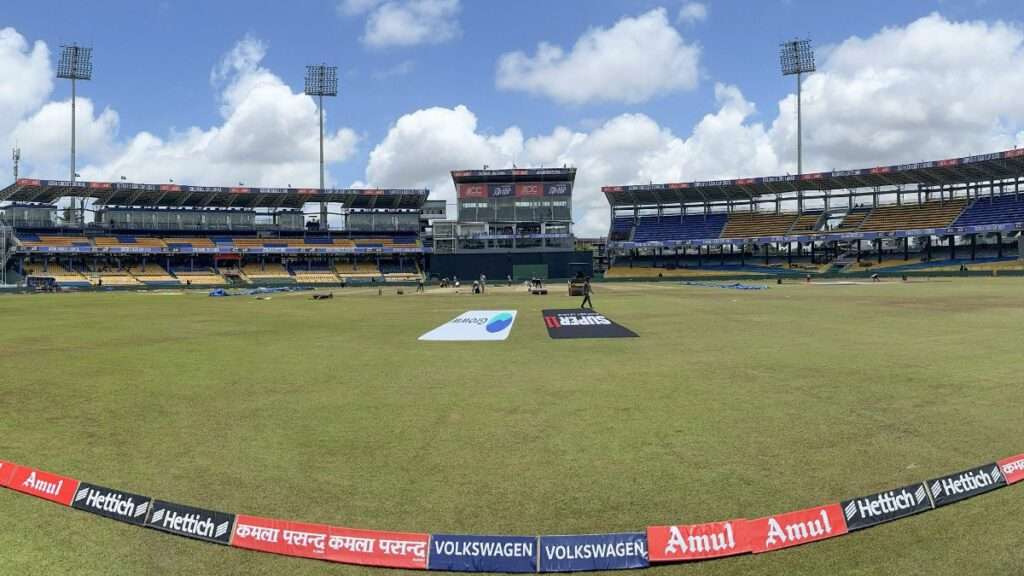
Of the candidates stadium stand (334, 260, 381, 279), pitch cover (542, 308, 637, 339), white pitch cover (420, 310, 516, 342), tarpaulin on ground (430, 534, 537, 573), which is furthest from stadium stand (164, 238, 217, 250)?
tarpaulin on ground (430, 534, 537, 573)

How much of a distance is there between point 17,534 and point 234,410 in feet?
14.3

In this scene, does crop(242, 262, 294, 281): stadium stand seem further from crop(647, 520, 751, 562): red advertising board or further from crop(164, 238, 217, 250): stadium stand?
crop(647, 520, 751, 562): red advertising board

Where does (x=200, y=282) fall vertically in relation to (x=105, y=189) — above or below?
below

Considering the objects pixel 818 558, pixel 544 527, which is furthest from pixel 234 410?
pixel 818 558

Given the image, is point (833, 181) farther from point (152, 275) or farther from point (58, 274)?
point (58, 274)

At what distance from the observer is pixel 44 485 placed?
6016 millimetres

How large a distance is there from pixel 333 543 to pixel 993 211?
9691 cm

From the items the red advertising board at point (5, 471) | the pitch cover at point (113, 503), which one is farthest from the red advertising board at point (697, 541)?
the red advertising board at point (5, 471)

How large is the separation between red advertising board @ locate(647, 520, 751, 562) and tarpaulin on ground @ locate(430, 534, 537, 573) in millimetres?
957

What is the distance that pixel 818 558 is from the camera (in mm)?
4531

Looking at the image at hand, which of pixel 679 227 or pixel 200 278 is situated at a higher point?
pixel 679 227

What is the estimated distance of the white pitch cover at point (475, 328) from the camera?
760 inches

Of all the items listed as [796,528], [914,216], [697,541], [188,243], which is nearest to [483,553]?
[697,541]

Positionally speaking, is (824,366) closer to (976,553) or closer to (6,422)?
(976,553)
